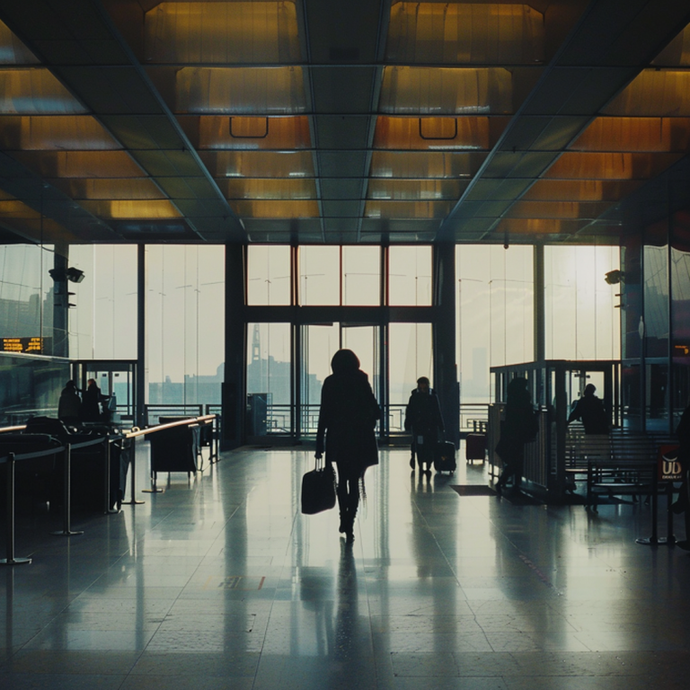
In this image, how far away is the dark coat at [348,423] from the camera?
687cm

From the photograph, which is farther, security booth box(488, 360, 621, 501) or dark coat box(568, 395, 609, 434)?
dark coat box(568, 395, 609, 434)

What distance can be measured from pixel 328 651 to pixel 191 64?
6321 millimetres

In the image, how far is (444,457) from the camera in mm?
12758

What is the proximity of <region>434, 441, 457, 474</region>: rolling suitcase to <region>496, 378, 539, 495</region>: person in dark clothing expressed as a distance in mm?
2416

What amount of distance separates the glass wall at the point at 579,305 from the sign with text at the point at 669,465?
36.1 feet

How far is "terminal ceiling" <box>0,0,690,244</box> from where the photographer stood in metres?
7.75

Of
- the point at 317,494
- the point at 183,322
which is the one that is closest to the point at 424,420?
the point at 317,494

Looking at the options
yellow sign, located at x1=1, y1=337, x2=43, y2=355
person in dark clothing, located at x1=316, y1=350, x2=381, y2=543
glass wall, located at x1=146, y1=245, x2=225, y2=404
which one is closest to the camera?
person in dark clothing, located at x1=316, y1=350, x2=381, y2=543

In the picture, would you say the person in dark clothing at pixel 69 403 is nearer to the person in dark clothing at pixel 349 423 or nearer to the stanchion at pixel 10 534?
the stanchion at pixel 10 534

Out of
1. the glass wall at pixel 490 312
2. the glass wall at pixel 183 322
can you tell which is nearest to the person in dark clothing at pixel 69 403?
the glass wall at pixel 183 322

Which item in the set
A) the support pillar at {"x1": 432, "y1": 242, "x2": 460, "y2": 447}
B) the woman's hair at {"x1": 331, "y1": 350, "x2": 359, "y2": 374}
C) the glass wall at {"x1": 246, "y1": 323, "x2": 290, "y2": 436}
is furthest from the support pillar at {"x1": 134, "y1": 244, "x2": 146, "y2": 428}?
the woman's hair at {"x1": 331, "y1": 350, "x2": 359, "y2": 374}

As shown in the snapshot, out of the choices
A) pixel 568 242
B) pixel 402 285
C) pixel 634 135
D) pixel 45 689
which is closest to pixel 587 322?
pixel 568 242

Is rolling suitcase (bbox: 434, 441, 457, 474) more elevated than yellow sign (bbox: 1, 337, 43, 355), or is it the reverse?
yellow sign (bbox: 1, 337, 43, 355)

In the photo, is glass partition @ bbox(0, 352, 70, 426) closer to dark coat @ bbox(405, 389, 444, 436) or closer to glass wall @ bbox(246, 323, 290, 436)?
glass wall @ bbox(246, 323, 290, 436)
